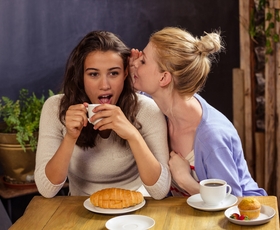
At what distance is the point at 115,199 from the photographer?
2.17m

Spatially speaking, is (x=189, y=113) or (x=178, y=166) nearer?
(x=178, y=166)

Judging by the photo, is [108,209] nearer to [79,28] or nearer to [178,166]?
[178,166]

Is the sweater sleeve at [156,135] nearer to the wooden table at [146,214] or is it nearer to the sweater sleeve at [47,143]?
the wooden table at [146,214]

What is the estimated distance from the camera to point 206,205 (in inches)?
84.9

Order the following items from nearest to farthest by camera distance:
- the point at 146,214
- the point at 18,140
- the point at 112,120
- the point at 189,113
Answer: the point at 146,214
the point at 112,120
the point at 189,113
the point at 18,140

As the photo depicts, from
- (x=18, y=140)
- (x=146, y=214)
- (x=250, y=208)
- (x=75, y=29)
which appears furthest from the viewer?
(x=75, y=29)

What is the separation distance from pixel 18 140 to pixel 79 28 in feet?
3.61

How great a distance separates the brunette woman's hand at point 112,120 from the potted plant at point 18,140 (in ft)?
4.65

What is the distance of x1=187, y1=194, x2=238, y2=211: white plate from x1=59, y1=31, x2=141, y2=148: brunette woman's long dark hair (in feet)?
1.71

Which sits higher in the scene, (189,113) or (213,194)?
(189,113)

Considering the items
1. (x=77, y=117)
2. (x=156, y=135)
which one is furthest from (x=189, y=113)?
(x=77, y=117)

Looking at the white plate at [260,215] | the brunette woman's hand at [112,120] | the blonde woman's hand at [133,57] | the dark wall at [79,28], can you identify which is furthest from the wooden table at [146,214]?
the dark wall at [79,28]

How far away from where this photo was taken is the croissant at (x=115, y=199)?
2.16m

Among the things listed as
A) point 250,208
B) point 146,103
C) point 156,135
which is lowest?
point 250,208
